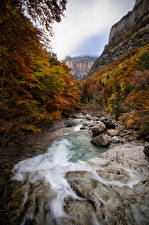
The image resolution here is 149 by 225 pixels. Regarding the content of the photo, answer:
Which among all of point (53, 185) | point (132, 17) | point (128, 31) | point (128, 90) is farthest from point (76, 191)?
point (132, 17)

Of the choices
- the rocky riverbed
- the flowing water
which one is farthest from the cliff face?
the flowing water

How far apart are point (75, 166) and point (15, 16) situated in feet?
16.3

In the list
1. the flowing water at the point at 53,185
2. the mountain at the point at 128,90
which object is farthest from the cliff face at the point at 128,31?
the flowing water at the point at 53,185

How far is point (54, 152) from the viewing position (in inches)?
183

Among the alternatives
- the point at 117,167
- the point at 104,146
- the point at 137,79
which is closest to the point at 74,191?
the point at 117,167

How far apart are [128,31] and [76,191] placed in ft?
369

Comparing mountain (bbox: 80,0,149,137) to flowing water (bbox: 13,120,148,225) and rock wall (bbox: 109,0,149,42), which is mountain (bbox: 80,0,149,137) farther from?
flowing water (bbox: 13,120,148,225)

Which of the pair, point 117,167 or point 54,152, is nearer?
point 117,167

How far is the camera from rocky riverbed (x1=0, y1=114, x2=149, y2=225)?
69.9 inches

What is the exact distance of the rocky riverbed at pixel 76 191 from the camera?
1774 millimetres

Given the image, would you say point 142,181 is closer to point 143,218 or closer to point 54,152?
point 143,218

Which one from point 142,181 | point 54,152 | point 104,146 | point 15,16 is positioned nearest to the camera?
point 15,16

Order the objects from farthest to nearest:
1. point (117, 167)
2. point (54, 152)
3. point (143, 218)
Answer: point (54, 152) < point (117, 167) < point (143, 218)

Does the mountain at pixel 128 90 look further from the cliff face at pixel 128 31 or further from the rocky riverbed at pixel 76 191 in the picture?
the rocky riverbed at pixel 76 191
